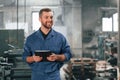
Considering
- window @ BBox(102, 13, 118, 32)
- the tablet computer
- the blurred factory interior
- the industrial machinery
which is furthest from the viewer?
the blurred factory interior

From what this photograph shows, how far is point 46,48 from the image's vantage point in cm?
233

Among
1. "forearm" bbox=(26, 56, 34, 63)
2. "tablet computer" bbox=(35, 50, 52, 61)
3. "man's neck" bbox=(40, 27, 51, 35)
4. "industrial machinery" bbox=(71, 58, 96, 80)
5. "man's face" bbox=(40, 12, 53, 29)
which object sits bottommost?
"industrial machinery" bbox=(71, 58, 96, 80)

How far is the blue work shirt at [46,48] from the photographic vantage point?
90.9 inches

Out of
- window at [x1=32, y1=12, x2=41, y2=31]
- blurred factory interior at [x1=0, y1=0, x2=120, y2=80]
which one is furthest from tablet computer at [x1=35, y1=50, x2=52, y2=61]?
window at [x1=32, y1=12, x2=41, y2=31]

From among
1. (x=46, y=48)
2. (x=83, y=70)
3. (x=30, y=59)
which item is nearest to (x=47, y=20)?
(x=46, y=48)

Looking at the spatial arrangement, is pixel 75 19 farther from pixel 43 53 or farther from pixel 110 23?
pixel 43 53

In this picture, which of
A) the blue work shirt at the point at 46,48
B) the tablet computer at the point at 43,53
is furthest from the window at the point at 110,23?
the tablet computer at the point at 43,53

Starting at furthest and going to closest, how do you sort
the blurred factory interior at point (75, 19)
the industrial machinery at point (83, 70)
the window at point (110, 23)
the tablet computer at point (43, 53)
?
the blurred factory interior at point (75, 19)
the window at point (110, 23)
the industrial machinery at point (83, 70)
the tablet computer at point (43, 53)

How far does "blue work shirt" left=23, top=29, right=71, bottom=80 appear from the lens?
7.57ft

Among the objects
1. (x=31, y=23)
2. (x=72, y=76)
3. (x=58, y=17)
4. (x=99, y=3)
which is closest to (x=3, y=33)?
(x=72, y=76)

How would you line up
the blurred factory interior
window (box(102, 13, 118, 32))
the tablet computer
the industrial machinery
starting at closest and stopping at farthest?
the tablet computer → the industrial machinery → window (box(102, 13, 118, 32)) → the blurred factory interior

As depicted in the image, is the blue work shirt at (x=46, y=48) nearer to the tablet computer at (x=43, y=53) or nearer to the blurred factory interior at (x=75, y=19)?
the tablet computer at (x=43, y=53)

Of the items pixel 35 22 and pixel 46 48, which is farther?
pixel 35 22

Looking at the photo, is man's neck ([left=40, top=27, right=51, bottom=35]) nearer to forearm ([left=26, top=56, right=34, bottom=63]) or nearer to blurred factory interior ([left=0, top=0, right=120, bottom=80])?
forearm ([left=26, top=56, right=34, bottom=63])
